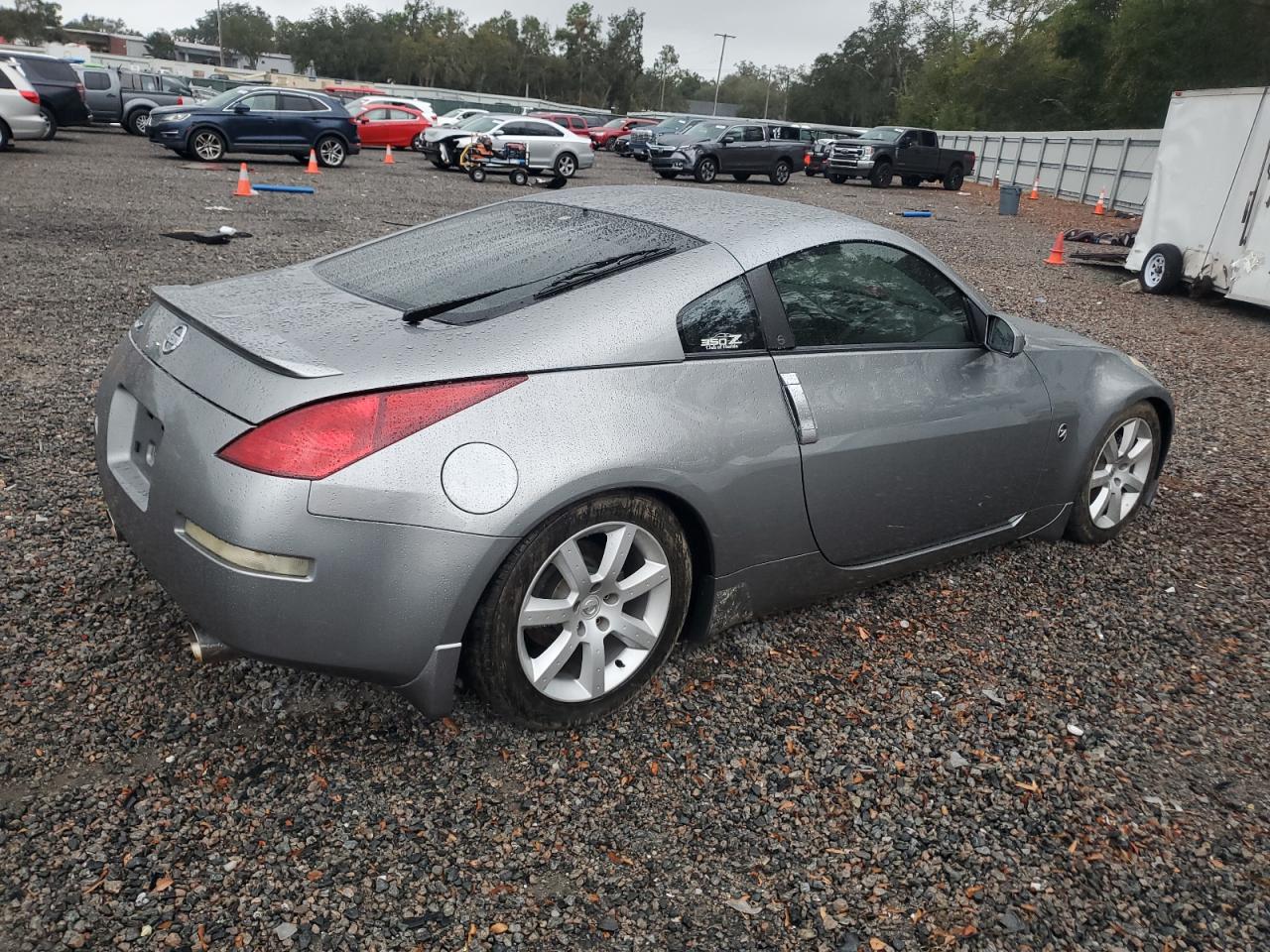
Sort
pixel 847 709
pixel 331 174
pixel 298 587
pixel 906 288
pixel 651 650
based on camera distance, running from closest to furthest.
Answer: pixel 298 587, pixel 651 650, pixel 847 709, pixel 906 288, pixel 331 174

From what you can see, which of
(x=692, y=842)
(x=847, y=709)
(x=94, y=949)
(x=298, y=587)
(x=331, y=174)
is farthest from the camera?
(x=331, y=174)

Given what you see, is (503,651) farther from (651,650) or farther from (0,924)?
(0,924)

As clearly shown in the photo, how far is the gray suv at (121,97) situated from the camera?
25703 mm

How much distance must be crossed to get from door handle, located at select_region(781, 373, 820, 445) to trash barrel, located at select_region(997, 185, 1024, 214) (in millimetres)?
23034

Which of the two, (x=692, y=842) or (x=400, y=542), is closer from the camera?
(x=400, y=542)

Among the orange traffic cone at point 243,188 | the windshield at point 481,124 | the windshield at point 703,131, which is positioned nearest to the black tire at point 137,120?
the windshield at point 481,124

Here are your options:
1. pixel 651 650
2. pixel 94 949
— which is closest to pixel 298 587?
pixel 94 949

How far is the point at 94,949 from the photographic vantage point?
2004mm

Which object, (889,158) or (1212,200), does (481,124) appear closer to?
(889,158)

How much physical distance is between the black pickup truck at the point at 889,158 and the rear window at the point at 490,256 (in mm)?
28294

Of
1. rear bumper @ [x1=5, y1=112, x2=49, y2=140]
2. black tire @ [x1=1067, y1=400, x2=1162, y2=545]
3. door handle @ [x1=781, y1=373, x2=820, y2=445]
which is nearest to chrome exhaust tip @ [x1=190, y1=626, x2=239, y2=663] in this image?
door handle @ [x1=781, y1=373, x2=820, y2=445]

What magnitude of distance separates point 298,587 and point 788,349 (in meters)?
1.65

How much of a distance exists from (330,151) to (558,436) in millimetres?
22255

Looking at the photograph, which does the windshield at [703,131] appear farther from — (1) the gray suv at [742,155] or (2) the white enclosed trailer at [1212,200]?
(2) the white enclosed trailer at [1212,200]
